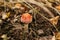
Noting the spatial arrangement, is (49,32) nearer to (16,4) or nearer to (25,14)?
(25,14)

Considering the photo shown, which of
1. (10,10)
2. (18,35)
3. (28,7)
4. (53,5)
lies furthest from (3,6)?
(53,5)

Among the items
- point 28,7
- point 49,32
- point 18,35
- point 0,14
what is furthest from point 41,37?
point 0,14

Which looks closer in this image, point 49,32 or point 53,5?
point 49,32

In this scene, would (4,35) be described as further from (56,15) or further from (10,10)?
(56,15)

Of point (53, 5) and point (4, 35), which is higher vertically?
point (53, 5)

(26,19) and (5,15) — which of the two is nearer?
(26,19)

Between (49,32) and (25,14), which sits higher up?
(25,14)

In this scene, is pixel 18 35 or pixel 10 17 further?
pixel 10 17

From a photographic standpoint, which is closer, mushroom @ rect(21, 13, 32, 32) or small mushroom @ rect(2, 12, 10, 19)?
mushroom @ rect(21, 13, 32, 32)

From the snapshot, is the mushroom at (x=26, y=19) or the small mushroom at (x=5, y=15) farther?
the small mushroom at (x=5, y=15)
